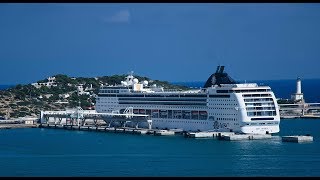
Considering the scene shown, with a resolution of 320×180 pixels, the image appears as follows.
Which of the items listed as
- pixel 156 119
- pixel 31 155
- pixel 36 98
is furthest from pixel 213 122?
pixel 36 98

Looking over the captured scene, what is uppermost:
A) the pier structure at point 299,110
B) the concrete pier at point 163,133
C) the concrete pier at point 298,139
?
the pier structure at point 299,110

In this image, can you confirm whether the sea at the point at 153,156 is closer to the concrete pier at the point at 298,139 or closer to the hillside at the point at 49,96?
the concrete pier at the point at 298,139

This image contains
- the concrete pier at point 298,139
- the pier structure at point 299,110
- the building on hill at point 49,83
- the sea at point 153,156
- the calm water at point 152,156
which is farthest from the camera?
the building on hill at point 49,83

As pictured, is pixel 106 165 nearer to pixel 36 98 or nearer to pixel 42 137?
pixel 42 137

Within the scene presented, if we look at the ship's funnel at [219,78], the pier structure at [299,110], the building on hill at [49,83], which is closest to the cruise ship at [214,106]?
the ship's funnel at [219,78]

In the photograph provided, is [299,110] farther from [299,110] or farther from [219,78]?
[219,78]

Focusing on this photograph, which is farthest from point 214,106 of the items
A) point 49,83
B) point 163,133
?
point 49,83
